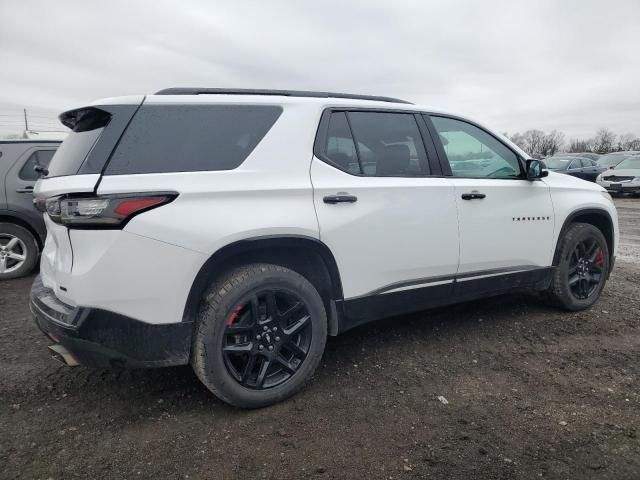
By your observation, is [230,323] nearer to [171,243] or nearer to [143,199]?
[171,243]

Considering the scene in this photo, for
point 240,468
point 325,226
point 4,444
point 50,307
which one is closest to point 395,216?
point 325,226

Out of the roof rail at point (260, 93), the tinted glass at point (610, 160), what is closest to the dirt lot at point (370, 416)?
the roof rail at point (260, 93)

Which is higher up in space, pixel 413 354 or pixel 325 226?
pixel 325 226

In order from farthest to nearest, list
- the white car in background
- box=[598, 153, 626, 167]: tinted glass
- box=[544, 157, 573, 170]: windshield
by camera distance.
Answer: box=[598, 153, 626, 167]: tinted glass, box=[544, 157, 573, 170]: windshield, the white car in background

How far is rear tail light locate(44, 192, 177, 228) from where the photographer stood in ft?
7.24

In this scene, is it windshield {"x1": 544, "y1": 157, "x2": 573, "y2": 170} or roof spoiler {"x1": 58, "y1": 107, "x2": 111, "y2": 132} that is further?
windshield {"x1": 544, "y1": 157, "x2": 573, "y2": 170}

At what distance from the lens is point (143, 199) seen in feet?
7.42

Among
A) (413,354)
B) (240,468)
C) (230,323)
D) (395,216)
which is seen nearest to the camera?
(240,468)

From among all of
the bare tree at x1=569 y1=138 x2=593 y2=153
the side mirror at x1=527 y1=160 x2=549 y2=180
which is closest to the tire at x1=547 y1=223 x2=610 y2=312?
the side mirror at x1=527 y1=160 x2=549 y2=180

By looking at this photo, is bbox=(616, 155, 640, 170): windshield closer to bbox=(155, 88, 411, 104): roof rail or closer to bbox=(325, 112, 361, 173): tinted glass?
bbox=(155, 88, 411, 104): roof rail

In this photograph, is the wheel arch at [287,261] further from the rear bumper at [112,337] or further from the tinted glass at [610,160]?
the tinted glass at [610,160]

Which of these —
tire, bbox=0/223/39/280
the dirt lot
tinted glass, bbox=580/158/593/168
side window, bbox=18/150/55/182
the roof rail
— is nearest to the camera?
the dirt lot

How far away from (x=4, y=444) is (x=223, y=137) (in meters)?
1.92

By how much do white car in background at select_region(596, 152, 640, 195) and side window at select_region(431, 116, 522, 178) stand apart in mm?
16561
